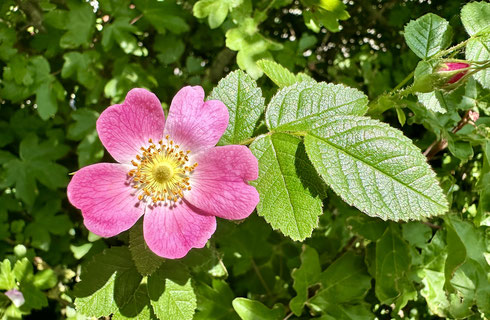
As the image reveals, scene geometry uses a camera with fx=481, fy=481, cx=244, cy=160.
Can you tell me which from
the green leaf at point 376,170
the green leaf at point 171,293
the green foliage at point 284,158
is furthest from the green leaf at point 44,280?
the green leaf at point 376,170

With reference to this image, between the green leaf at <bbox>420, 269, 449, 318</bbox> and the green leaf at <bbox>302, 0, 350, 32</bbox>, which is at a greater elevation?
the green leaf at <bbox>302, 0, 350, 32</bbox>

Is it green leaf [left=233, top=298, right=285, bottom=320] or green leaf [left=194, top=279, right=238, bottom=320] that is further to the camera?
green leaf [left=194, top=279, right=238, bottom=320]

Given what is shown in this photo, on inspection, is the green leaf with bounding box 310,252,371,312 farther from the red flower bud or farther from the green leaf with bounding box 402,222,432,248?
the red flower bud

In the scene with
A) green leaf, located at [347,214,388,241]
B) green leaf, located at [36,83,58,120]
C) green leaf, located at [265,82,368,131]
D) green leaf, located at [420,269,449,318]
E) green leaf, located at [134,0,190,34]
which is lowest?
green leaf, located at [420,269,449,318]

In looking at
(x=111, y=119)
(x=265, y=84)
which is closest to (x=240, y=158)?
(x=111, y=119)

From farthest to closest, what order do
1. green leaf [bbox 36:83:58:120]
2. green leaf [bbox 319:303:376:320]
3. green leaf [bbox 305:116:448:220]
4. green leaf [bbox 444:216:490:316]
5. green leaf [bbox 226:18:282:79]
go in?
green leaf [bbox 36:83:58:120] < green leaf [bbox 226:18:282:79] < green leaf [bbox 319:303:376:320] < green leaf [bbox 444:216:490:316] < green leaf [bbox 305:116:448:220]

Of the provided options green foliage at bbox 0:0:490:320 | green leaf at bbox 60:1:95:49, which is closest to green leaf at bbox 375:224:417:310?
green foliage at bbox 0:0:490:320

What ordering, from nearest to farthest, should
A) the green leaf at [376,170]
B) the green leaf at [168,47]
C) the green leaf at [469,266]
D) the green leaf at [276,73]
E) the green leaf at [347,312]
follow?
the green leaf at [376,170]
the green leaf at [276,73]
the green leaf at [469,266]
the green leaf at [347,312]
the green leaf at [168,47]

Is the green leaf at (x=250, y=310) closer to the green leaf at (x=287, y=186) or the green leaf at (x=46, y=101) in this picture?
the green leaf at (x=287, y=186)
